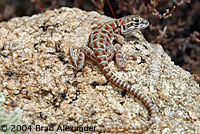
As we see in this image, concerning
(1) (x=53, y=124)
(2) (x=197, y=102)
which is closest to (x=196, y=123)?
(2) (x=197, y=102)

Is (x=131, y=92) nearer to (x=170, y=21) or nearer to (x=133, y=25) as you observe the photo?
(x=133, y=25)

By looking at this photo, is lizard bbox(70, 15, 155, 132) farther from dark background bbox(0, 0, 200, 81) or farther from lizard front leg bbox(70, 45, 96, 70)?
dark background bbox(0, 0, 200, 81)

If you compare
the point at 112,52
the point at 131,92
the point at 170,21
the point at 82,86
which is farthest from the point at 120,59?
the point at 170,21

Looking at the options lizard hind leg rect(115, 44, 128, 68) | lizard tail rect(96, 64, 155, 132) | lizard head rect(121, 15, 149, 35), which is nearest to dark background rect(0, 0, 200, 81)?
lizard head rect(121, 15, 149, 35)

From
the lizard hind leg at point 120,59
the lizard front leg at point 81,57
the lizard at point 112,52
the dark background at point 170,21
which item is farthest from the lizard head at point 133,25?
the lizard front leg at point 81,57

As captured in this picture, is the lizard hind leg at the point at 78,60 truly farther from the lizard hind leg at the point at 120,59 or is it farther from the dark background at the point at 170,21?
the dark background at the point at 170,21

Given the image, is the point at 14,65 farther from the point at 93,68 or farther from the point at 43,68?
the point at 93,68

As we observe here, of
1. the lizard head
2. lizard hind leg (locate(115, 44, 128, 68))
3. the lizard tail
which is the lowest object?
the lizard tail
